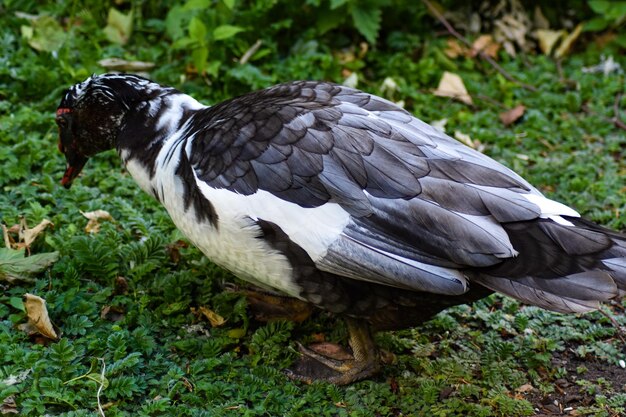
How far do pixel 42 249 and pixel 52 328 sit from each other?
72 centimetres

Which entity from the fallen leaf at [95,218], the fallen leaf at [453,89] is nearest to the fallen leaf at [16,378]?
the fallen leaf at [95,218]

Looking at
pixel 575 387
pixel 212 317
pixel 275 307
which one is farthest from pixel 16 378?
pixel 575 387

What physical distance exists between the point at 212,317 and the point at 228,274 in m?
0.39

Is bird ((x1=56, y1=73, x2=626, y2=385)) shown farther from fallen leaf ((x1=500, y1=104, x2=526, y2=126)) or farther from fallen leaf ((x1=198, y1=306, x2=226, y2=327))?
fallen leaf ((x1=500, y1=104, x2=526, y2=126))

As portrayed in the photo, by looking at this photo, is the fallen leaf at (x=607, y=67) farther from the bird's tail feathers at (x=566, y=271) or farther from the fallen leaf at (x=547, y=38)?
the bird's tail feathers at (x=566, y=271)

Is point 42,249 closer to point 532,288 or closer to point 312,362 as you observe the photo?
point 312,362

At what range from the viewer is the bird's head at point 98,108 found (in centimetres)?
406

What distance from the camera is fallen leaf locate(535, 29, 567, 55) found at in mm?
6777

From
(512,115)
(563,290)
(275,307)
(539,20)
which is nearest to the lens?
(563,290)

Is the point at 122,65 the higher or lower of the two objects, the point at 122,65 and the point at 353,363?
the higher

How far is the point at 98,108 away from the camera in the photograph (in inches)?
161

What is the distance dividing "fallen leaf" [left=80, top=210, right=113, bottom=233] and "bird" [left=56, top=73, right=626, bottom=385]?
0.77 meters

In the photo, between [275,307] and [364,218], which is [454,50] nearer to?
[275,307]

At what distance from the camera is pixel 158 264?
4.19 m
